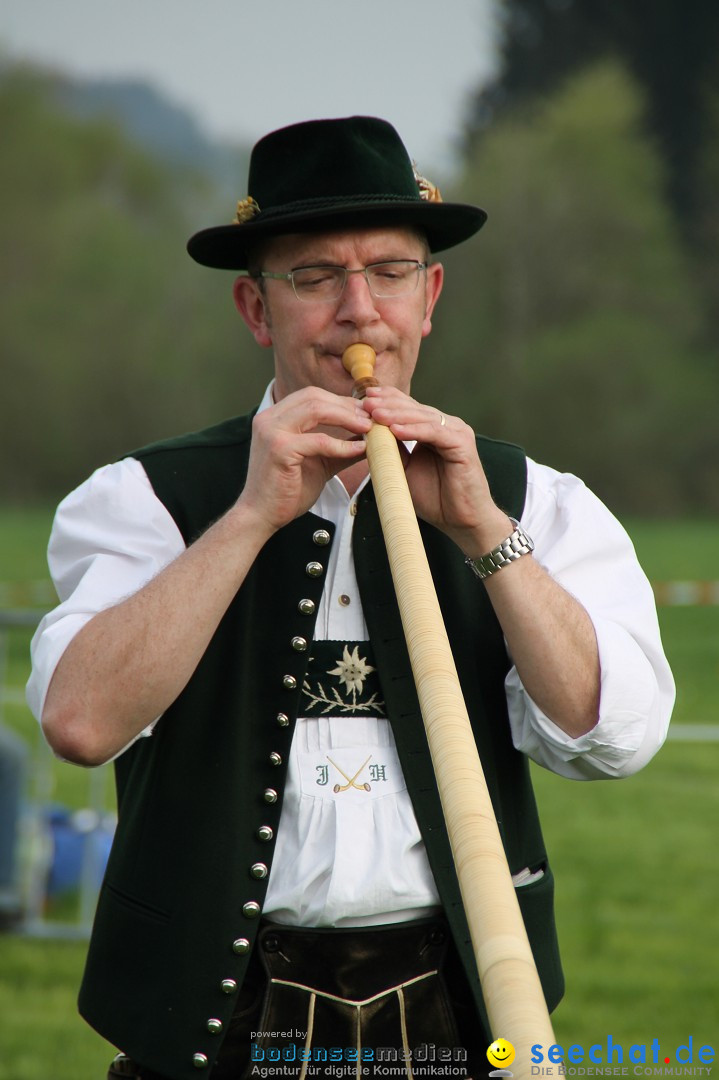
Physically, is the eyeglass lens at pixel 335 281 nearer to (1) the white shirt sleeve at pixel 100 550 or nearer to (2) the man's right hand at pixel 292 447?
(2) the man's right hand at pixel 292 447

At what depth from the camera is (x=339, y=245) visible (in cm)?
241

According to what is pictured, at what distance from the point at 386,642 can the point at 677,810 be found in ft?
19.3

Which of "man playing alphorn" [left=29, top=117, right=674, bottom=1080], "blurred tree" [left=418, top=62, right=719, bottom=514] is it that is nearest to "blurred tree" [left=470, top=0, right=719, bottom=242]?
"blurred tree" [left=418, top=62, right=719, bottom=514]

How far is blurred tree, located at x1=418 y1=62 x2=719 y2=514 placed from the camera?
3322cm

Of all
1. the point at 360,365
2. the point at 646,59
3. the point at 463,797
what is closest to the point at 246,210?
the point at 360,365

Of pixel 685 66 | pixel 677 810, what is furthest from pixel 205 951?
pixel 685 66

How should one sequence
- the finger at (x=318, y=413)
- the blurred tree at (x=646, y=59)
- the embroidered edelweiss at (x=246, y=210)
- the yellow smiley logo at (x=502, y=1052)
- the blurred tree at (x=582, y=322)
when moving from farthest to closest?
the blurred tree at (x=646, y=59)
the blurred tree at (x=582, y=322)
the embroidered edelweiss at (x=246, y=210)
the finger at (x=318, y=413)
the yellow smiley logo at (x=502, y=1052)

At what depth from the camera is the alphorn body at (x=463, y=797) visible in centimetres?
150

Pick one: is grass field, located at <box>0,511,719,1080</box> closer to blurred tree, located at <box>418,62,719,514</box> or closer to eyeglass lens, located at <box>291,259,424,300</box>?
eyeglass lens, located at <box>291,259,424,300</box>

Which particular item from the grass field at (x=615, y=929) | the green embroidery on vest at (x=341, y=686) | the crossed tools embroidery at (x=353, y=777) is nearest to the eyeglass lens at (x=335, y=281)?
the green embroidery on vest at (x=341, y=686)

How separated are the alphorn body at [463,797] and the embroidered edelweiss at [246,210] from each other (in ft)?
1.76

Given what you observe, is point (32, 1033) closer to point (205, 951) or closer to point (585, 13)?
point (205, 951)

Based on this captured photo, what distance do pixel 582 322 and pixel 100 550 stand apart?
32.6 m

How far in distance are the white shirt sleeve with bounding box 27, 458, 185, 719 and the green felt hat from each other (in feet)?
1.59
